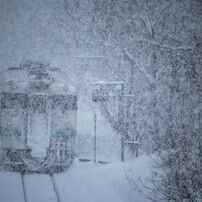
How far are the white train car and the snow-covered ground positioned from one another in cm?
49

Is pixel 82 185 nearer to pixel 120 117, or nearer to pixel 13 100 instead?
pixel 13 100

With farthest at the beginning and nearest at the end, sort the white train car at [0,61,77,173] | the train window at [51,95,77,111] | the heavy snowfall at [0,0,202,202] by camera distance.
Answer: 1. the train window at [51,95,77,111]
2. the white train car at [0,61,77,173]
3. the heavy snowfall at [0,0,202,202]

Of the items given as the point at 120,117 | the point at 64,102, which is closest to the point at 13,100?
the point at 64,102

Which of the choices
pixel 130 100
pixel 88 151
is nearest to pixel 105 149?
pixel 88 151

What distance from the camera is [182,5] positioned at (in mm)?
8250

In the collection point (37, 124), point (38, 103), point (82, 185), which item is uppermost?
point (38, 103)

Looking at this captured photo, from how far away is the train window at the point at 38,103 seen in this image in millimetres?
6496

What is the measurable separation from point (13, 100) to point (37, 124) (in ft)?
3.21

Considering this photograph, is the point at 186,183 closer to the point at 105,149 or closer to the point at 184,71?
the point at 184,71

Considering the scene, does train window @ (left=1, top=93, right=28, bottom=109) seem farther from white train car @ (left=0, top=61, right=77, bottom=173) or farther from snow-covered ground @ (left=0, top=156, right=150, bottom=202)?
snow-covered ground @ (left=0, top=156, right=150, bottom=202)

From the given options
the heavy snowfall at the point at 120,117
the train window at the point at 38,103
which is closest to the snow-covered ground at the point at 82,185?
the heavy snowfall at the point at 120,117

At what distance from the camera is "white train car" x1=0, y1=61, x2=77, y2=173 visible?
6.25 m

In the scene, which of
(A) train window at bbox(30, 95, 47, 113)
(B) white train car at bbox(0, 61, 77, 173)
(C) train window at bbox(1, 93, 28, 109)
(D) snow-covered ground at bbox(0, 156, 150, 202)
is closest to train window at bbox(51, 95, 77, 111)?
(B) white train car at bbox(0, 61, 77, 173)

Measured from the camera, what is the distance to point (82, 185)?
5285 mm
